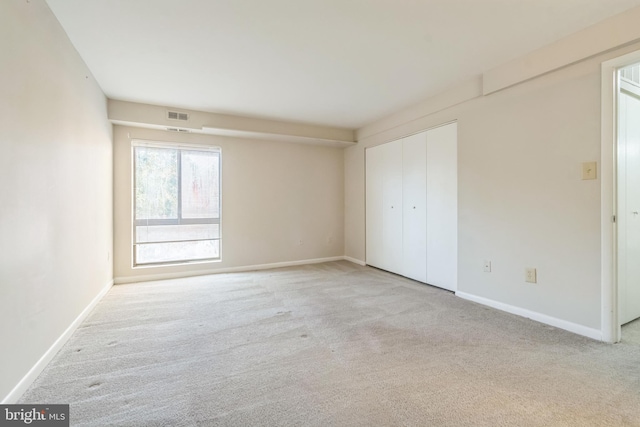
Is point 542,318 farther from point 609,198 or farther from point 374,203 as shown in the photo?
point 374,203

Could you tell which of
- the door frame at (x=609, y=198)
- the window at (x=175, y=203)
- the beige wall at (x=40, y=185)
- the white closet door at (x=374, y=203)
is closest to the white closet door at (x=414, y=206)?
the white closet door at (x=374, y=203)

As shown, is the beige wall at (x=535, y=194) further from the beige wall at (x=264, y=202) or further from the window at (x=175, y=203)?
the window at (x=175, y=203)

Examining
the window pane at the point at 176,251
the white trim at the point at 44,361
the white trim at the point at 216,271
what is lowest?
the white trim at the point at 44,361

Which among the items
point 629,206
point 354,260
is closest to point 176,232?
point 354,260

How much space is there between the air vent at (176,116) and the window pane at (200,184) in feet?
1.88

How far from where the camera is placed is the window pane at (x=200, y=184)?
4.29m

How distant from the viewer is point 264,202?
15.7ft

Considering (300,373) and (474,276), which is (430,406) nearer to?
(300,373)

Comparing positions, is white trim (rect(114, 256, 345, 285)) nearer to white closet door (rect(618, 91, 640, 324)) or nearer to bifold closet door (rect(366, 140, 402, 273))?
bifold closet door (rect(366, 140, 402, 273))

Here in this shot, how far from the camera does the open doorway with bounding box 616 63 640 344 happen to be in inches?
89.7

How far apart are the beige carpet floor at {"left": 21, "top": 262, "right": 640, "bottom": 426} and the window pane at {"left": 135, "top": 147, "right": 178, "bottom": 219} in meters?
1.55

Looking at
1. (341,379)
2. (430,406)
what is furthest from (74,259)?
(430,406)

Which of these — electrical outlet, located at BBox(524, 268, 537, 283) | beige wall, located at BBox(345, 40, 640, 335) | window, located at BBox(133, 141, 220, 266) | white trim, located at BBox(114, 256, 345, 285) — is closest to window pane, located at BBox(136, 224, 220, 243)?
window, located at BBox(133, 141, 220, 266)

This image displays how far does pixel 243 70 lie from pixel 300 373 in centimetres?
273
